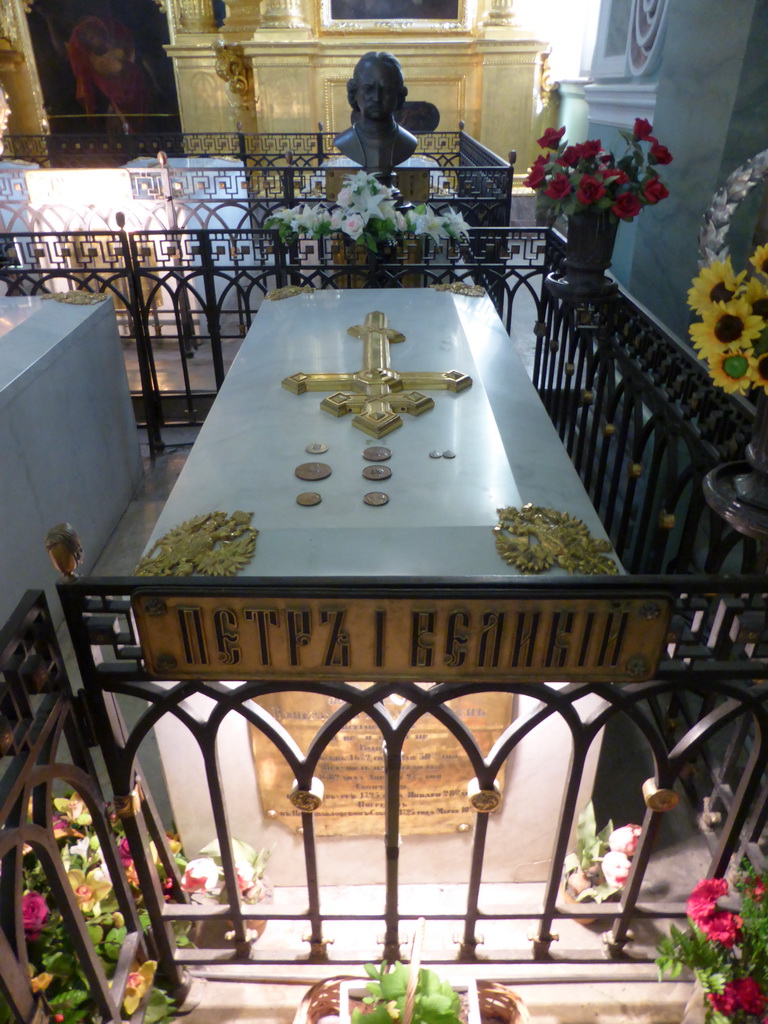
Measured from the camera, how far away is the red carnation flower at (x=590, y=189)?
9.27ft

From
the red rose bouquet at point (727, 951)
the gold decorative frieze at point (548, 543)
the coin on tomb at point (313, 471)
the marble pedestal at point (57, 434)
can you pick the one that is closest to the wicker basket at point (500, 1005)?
the red rose bouquet at point (727, 951)

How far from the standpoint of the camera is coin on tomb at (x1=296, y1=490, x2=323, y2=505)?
5.75ft

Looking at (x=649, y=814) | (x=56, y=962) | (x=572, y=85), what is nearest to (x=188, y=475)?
(x=56, y=962)

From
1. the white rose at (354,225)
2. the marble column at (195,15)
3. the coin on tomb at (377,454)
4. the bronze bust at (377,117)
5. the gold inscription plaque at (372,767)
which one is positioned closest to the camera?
the gold inscription plaque at (372,767)

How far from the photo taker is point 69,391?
3.17 m

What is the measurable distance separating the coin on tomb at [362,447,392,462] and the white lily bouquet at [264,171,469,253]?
2273 mm

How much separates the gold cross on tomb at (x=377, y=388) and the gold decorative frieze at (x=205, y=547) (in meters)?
0.64

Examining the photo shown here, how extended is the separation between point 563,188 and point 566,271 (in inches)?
16.3

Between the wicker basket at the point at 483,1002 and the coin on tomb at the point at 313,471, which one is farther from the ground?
Result: the coin on tomb at the point at 313,471

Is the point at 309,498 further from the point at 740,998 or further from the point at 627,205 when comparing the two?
the point at 627,205

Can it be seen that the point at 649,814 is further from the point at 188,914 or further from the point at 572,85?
the point at 572,85

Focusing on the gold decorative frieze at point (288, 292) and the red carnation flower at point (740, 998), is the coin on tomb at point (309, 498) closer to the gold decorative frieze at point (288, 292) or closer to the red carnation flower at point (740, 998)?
the red carnation flower at point (740, 998)

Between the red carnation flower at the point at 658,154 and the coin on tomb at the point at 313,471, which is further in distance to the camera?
the red carnation flower at the point at 658,154

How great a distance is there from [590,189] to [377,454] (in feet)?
5.31
